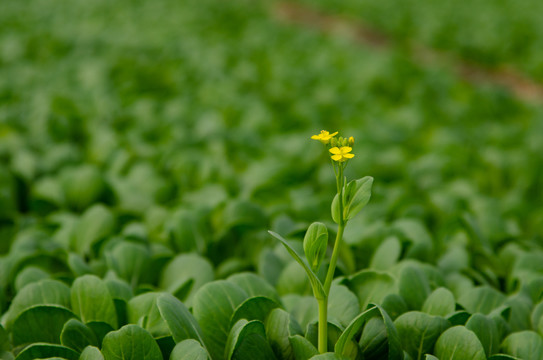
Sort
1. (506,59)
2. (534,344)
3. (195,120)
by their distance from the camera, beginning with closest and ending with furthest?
(534,344) < (195,120) < (506,59)

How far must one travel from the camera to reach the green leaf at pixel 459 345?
1.31 meters

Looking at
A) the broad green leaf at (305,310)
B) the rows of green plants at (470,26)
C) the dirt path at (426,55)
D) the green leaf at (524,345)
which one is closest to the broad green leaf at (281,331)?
the broad green leaf at (305,310)

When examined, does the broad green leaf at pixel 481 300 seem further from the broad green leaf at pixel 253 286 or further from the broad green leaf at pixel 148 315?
the broad green leaf at pixel 148 315

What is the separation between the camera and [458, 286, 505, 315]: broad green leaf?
1652 mm

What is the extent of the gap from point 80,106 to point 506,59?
6.43 m

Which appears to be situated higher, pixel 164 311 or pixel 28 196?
pixel 164 311

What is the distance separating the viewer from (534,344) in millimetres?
1431

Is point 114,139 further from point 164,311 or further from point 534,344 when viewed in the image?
point 534,344

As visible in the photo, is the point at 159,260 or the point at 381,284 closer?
the point at 381,284

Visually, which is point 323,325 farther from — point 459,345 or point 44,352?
point 44,352

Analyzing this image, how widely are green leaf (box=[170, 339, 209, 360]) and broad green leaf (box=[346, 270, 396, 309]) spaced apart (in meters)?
0.53

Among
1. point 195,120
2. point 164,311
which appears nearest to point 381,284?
point 164,311

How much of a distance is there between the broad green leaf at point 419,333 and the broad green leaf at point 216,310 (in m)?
0.43

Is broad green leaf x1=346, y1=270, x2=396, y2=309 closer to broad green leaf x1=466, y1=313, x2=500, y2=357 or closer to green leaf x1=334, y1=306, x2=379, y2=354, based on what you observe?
broad green leaf x1=466, y1=313, x2=500, y2=357
